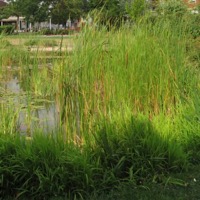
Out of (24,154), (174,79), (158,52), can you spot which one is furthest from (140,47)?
(24,154)

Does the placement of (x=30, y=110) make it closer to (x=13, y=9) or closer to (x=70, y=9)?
(x=70, y=9)

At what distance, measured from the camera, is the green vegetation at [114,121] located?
3543mm

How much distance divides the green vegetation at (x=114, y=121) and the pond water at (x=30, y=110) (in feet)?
0.30

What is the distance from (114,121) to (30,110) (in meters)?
1.49

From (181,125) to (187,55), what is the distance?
1403 mm

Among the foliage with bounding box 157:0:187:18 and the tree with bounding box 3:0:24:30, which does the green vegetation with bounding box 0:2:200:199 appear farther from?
the tree with bounding box 3:0:24:30

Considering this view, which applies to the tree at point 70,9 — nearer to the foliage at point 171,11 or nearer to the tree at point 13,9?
the foliage at point 171,11

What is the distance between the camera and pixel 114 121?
4215mm

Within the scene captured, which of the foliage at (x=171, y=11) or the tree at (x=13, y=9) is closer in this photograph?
the foliage at (x=171, y=11)

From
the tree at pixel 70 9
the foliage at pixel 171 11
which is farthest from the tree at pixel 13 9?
the foliage at pixel 171 11

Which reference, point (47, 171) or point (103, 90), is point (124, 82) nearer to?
point (103, 90)

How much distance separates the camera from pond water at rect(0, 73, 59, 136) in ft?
16.4

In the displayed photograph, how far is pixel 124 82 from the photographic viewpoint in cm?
482

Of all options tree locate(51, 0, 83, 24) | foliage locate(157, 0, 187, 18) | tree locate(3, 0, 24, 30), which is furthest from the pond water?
tree locate(3, 0, 24, 30)
